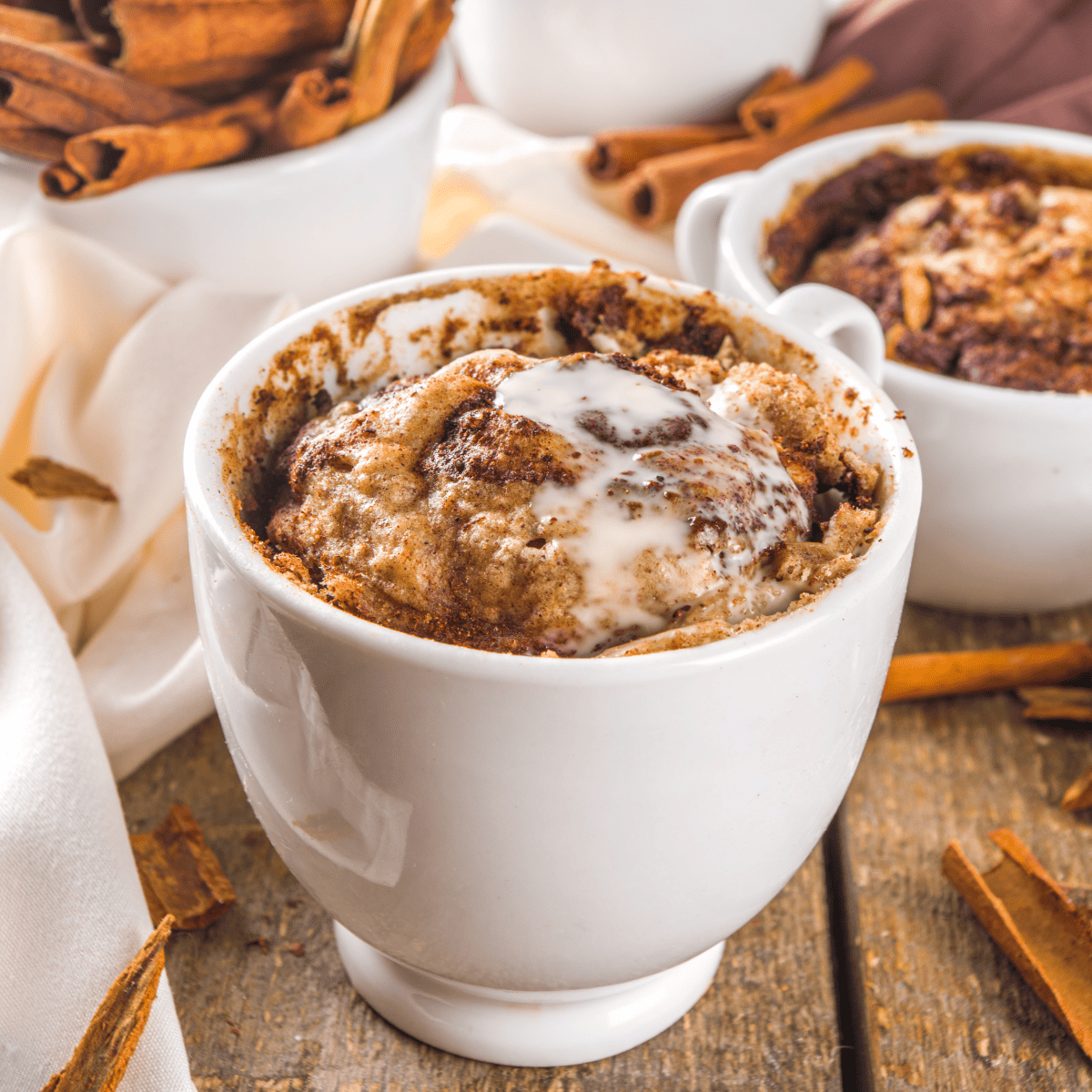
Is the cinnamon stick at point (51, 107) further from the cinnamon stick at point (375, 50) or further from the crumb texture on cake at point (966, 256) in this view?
the crumb texture on cake at point (966, 256)

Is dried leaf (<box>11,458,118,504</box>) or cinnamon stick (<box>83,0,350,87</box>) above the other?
cinnamon stick (<box>83,0,350,87</box>)

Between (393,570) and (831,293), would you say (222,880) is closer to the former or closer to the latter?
(393,570)

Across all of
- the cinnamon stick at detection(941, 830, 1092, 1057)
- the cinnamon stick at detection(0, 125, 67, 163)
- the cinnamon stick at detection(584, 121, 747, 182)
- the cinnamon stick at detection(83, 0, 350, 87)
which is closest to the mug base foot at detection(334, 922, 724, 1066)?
the cinnamon stick at detection(941, 830, 1092, 1057)

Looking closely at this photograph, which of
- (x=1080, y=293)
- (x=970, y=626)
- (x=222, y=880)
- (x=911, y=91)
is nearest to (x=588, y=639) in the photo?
(x=222, y=880)

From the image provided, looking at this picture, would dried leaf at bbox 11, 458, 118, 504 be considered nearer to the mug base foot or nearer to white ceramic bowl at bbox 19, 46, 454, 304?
white ceramic bowl at bbox 19, 46, 454, 304

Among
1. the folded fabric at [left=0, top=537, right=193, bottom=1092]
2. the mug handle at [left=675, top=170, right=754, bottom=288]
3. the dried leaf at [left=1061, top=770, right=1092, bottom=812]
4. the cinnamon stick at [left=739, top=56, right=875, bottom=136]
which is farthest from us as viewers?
the cinnamon stick at [left=739, top=56, right=875, bottom=136]

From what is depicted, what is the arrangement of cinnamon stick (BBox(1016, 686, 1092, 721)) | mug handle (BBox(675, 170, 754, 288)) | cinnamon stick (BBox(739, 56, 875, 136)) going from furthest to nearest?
cinnamon stick (BBox(739, 56, 875, 136)) → mug handle (BBox(675, 170, 754, 288)) → cinnamon stick (BBox(1016, 686, 1092, 721))
